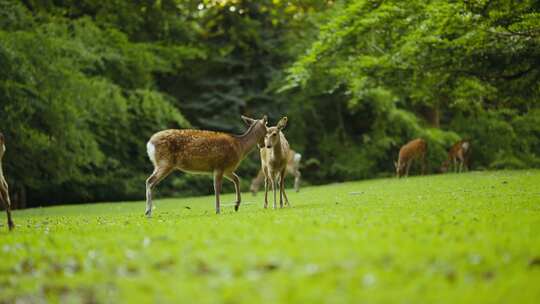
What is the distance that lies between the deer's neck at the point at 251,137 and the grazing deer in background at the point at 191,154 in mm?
224

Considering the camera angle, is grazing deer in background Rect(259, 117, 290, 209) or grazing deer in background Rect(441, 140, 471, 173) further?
grazing deer in background Rect(441, 140, 471, 173)

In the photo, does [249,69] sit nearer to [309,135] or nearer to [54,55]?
[309,135]

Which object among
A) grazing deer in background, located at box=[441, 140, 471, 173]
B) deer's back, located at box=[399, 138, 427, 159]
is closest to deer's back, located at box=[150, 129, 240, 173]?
deer's back, located at box=[399, 138, 427, 159]

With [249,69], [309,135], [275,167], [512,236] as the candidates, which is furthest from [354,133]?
[512,236]

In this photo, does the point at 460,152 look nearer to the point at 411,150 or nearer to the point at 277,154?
the point at 411,150

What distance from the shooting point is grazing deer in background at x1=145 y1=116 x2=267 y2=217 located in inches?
389

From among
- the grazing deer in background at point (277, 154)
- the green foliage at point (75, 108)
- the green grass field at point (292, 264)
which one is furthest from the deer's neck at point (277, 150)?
the green foliage at point (75, 108)

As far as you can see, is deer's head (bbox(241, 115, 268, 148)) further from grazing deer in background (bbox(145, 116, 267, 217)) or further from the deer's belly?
the deer's belly

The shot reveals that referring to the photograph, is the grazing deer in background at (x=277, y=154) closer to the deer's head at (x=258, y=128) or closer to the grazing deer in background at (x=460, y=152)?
the deer's head at (x=258, y=128)

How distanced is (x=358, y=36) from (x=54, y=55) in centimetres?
1096

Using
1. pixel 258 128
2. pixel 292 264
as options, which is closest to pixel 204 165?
pixel 258 128

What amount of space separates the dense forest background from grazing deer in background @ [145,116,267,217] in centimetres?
790

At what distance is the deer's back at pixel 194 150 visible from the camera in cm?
989

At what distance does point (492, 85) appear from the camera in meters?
21.0
